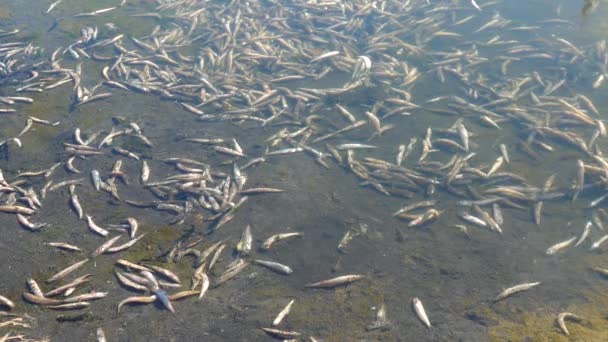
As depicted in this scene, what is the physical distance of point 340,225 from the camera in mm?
8172

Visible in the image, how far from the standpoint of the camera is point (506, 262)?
7.51m

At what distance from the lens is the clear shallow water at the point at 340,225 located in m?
6.58

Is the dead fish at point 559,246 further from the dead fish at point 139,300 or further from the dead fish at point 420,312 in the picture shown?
the dead fish at point 139,300

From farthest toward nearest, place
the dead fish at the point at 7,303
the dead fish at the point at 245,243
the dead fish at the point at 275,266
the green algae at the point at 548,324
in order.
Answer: the dead fish at the point at 245,243
the dead fish at the point at 275,266
the dead fish at the point at 7,303
the green algae at the point at 548,324

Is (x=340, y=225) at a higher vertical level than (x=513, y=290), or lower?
lower

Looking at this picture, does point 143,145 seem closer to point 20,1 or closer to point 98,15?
point 98,15

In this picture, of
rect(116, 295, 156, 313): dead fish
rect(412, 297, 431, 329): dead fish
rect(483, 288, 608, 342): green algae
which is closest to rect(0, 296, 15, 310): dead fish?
rect(116, 295, 156, 313): dead fish

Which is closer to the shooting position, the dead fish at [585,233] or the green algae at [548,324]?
the green algae at [548,324]

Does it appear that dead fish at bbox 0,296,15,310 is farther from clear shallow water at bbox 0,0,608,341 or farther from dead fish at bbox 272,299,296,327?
dead fish at bbox 272,299,296,327

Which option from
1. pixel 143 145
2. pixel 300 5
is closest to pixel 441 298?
pixel 143 145

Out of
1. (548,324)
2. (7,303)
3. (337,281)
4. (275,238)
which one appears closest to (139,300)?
(7,303)

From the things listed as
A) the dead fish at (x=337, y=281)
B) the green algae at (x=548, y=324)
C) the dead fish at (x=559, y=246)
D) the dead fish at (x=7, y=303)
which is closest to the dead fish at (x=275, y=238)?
the dead fish at (x=337, y=281)

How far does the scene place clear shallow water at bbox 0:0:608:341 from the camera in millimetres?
6578

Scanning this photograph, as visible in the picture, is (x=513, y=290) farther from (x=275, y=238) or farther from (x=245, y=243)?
(x=245, y=243)
